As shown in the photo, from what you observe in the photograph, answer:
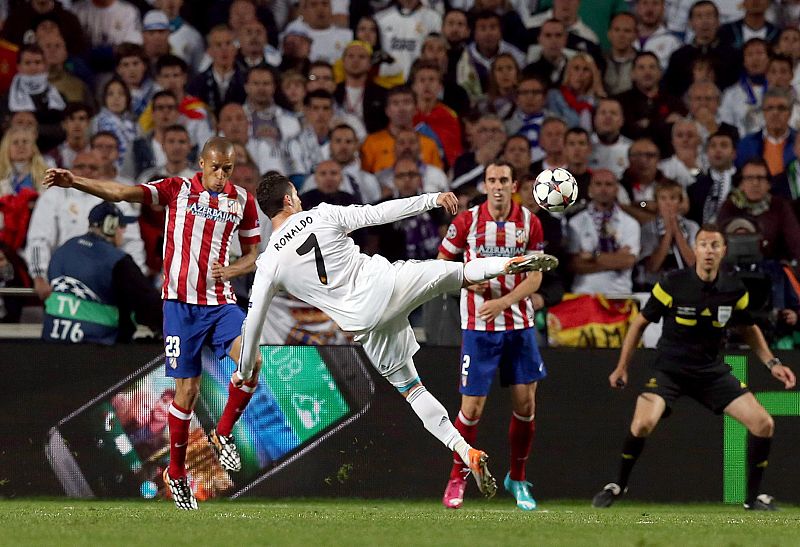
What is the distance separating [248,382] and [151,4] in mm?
6108

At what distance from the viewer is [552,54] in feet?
42.6

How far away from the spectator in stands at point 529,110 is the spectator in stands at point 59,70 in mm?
4048

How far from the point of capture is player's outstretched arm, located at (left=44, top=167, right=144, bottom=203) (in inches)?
282

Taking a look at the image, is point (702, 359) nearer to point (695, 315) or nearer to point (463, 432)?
point (695, 315)

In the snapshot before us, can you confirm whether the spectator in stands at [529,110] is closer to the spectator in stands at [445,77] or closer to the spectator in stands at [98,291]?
the spectator in stands at [445,77]

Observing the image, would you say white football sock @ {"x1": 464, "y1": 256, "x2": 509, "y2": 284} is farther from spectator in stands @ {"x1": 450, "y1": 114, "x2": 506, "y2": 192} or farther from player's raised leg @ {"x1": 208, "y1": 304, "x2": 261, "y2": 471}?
spectator in stands @ {"x1": 450, "y1": 114, "x2": 506, "y2": 192}

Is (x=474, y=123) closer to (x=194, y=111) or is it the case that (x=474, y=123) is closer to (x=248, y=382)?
(x=194, y=111)

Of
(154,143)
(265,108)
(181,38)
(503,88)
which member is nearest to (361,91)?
(265,108)

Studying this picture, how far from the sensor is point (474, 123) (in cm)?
1235

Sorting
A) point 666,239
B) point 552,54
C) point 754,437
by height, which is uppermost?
point 552,54

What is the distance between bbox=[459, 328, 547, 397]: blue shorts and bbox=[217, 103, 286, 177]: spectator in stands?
12.3 ft

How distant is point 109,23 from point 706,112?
19.4 feet

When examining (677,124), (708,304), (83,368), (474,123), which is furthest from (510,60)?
(83,368)

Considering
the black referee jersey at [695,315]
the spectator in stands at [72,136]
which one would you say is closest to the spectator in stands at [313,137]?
the spectator in stands at [72,136]
